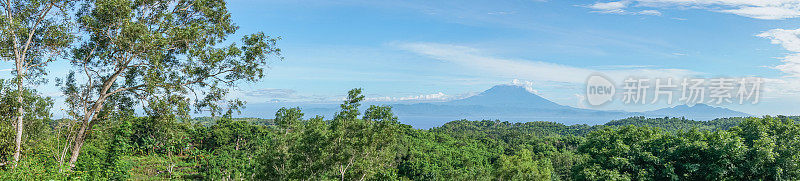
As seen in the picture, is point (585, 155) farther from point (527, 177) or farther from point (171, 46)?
point (171, 46)

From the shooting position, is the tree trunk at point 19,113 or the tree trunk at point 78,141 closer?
the tree trunk at point 19,113

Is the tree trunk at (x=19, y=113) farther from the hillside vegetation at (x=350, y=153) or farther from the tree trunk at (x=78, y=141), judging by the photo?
the tree trunk at (x=78, y=141)

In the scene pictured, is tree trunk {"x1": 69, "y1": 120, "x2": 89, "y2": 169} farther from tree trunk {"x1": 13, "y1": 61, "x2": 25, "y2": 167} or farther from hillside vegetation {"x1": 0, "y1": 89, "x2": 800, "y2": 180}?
tree trunk {"x1": 13, "y1": 61, "x2": 25, "y2": 167}

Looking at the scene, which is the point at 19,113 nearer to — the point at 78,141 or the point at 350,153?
the point at 78,141

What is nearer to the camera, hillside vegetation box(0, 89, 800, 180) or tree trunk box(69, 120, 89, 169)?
tree trunk box(69, 120, 89, 169)

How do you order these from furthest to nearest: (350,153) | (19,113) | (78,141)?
(350,153) < (78,141) < (19,113)

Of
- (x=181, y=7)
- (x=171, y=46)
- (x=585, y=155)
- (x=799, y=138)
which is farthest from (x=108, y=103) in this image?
(x=799, y=138)

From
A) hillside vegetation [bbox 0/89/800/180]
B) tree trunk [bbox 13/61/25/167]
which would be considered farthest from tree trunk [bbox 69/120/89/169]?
tree trunk [bbox 13/61/25/167]

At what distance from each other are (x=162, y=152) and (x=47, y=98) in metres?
2.84

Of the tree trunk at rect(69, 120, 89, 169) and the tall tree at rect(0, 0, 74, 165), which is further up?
the tall tree at rect(0, 0, 74, 165)

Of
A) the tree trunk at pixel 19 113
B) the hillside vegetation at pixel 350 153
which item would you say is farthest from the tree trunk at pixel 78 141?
the tree trunk at pixel 19 113

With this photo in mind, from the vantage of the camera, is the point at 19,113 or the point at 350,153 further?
the point at 350,153

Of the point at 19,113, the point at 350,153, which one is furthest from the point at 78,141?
the point at 350,153

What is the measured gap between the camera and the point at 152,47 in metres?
8.62
